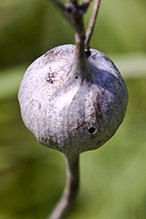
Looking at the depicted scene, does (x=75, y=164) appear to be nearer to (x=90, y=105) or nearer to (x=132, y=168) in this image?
(x=90, y=105)

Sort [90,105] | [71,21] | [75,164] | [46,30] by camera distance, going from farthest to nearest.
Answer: [46,30] → [75,164] → [90,105] → [71,21]

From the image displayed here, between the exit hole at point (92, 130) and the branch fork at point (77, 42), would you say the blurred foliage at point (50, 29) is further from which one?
the exit hole at point (92, 130)

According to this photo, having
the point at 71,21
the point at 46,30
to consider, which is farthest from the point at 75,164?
the point at 46,30

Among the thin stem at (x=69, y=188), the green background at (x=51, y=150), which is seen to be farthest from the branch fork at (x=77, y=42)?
the green background at (x=51, y=150)

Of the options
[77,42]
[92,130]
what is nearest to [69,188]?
[92,130]

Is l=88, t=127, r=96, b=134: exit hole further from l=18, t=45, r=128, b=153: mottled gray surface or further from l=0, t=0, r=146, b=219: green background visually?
l=0, t=0, r=146, b=219: green background

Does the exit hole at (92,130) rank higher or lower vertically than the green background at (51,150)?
higher
